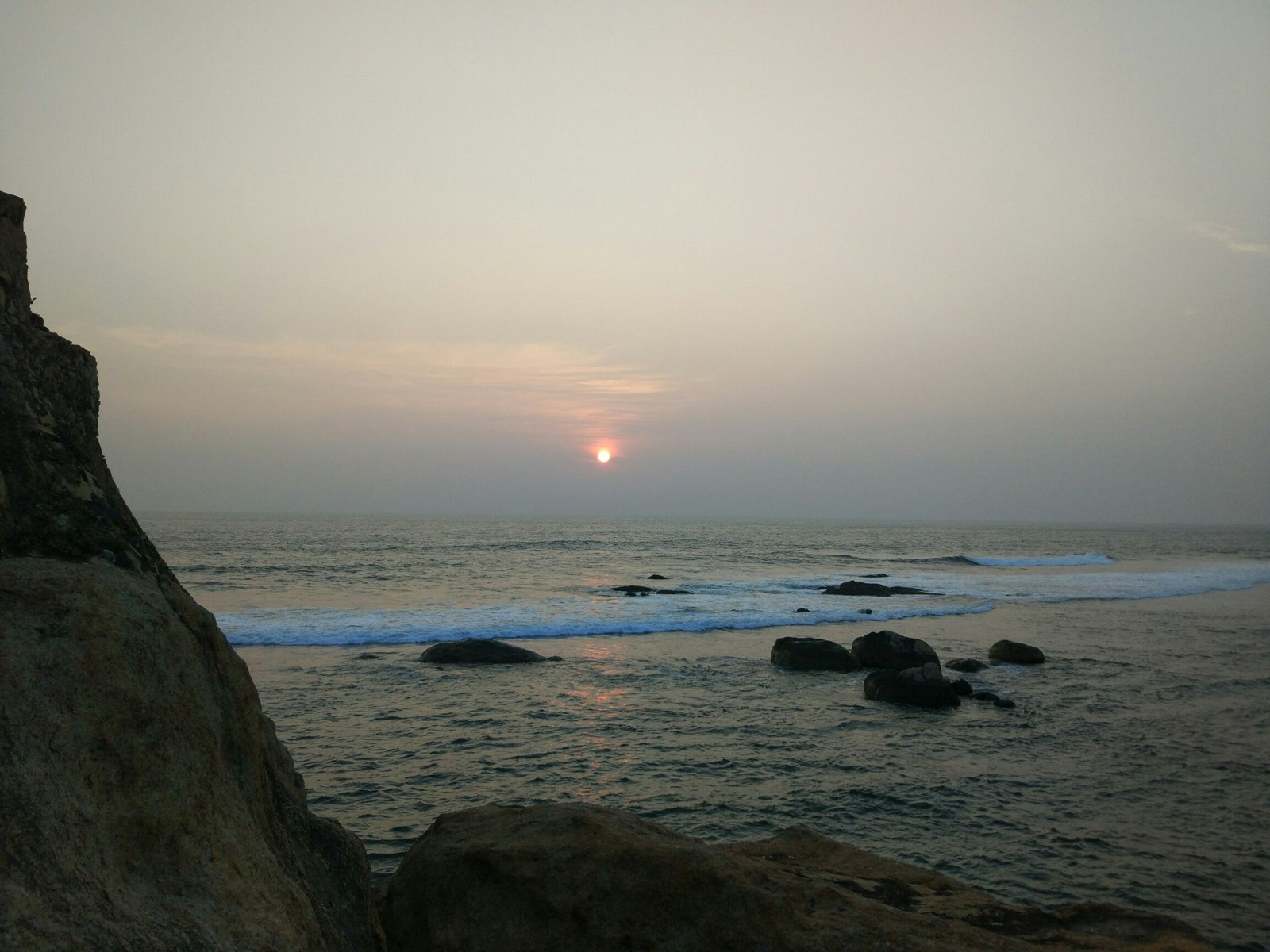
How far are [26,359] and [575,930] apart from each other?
457 centimetres

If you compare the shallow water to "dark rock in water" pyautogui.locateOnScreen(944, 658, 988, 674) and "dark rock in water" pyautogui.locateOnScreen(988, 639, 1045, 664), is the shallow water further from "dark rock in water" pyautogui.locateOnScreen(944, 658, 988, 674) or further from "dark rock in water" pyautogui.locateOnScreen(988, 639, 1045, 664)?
"dark rock in water" pyautogui.locateOnScreen(988, 639, 1045, 664)

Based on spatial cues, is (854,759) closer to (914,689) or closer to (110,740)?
(914,689)

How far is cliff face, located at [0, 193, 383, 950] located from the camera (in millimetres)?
2867

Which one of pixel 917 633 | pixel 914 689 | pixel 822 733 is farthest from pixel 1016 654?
pixel 822 733

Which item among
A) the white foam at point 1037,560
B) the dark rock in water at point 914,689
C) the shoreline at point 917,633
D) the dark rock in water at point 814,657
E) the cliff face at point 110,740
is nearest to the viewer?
the cliff face at point 110,740

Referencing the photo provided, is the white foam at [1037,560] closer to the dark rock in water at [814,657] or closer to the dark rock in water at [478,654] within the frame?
the dark rock in water at [814,657]

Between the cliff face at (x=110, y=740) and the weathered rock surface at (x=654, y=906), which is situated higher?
the cliff face at (x=110, y=740)

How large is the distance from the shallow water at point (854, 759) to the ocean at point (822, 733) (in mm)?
47

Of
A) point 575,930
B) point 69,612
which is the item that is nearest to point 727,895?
point 575,930

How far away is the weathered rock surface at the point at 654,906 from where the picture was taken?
15.6 ft

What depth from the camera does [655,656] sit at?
842 inches

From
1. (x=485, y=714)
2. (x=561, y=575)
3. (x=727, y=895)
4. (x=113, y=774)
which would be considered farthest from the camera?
(x=561, y=575)

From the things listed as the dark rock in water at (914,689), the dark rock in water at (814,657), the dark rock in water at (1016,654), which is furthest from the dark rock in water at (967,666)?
the dark rock in water at (914,689)

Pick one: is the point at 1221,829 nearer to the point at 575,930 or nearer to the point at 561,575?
the point at 575,930
